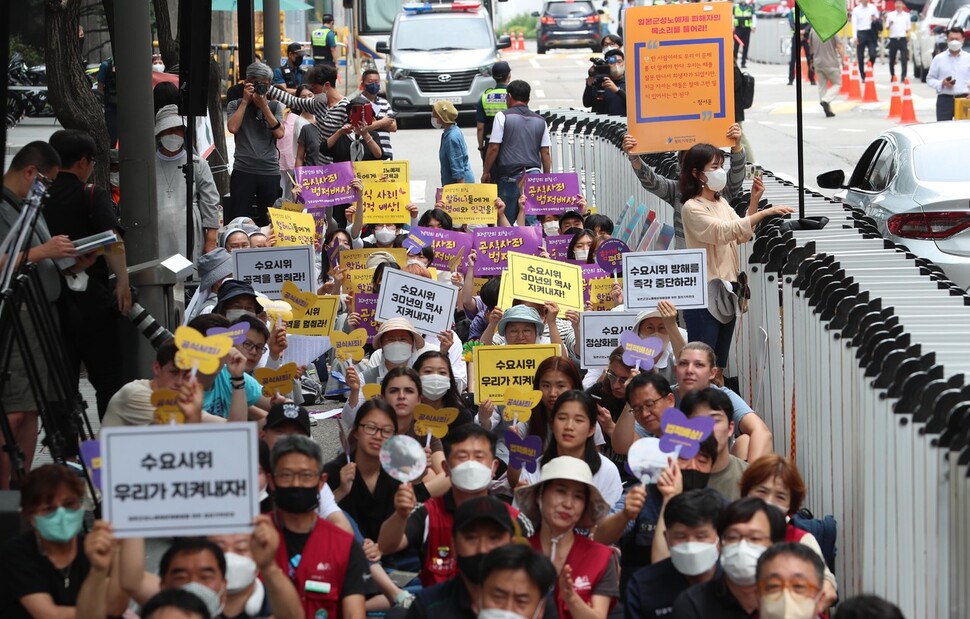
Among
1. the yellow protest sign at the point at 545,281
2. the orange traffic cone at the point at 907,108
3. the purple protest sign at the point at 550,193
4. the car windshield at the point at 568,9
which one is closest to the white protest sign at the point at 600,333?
the yellow protest sign at the point at 545,281

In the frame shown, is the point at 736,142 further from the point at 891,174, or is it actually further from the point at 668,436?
the point at 668,436

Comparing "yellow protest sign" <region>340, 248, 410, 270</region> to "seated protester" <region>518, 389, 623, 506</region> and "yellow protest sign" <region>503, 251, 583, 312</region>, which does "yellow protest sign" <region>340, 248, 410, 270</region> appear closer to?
"yellow protest sign" <region>503, 251, 583, 312</region>

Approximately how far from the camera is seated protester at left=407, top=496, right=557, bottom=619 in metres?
5.33

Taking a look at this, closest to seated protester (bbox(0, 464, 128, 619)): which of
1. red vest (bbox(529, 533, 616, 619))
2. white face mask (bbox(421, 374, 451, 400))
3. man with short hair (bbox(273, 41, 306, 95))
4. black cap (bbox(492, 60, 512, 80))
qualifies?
red vest (bbox(529, 533, 616, 619))

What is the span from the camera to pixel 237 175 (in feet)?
48.6

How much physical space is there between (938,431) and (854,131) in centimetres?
2536

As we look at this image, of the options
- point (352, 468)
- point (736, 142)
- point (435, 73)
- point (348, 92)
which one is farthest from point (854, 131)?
point (352, 468)

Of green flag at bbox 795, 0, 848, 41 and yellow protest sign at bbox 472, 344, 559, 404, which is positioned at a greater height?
green flag at bbox 795, 0, 848, 41

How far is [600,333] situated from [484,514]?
3527 mm

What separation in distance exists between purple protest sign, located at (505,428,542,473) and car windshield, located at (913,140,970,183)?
6.20 m

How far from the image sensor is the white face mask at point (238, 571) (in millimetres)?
5254

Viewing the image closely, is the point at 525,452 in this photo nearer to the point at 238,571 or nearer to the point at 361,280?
the point at 238,571

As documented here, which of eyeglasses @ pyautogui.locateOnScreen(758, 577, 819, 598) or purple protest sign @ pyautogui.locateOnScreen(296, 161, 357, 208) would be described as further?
purple protest sign @ pyautogui.locateOnScreen(296, 161, 357, 208)

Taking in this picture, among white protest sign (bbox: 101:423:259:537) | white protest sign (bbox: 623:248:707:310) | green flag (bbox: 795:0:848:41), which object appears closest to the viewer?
white protest sign (bbox: 101:423:259:537)
